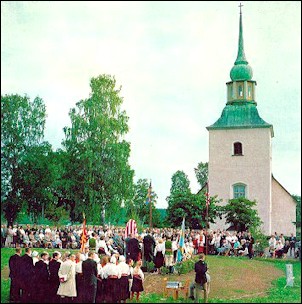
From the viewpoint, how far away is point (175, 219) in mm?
38938

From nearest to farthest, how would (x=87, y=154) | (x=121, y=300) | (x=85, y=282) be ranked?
(x=85, y=282) < (x=121, y=300) < (x=87, y=154)

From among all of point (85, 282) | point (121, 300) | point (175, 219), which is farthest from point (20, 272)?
point (175, 219)

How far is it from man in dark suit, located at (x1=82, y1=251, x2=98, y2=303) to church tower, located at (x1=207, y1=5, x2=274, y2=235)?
3087 cm

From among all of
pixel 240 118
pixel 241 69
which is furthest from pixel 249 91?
pixel 240 118

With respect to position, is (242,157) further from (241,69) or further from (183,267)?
(183,267)

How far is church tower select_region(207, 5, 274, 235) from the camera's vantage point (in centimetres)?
4625

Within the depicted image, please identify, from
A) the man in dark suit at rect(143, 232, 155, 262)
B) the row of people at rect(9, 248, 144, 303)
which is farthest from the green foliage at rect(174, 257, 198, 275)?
the row of people at rect(9, 248, 144, 303)

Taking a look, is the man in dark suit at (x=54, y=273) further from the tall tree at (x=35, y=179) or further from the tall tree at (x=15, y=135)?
the tall tree at (x=35, y=179)

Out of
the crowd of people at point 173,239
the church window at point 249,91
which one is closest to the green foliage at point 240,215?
the crowd of people at point 173,239

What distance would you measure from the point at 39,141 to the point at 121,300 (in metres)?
30.6

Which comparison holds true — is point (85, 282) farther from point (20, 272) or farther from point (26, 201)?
point (26, 201)

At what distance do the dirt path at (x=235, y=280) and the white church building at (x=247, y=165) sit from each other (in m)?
19.3

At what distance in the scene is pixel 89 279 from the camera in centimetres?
1516

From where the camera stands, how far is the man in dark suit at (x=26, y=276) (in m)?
15.3
